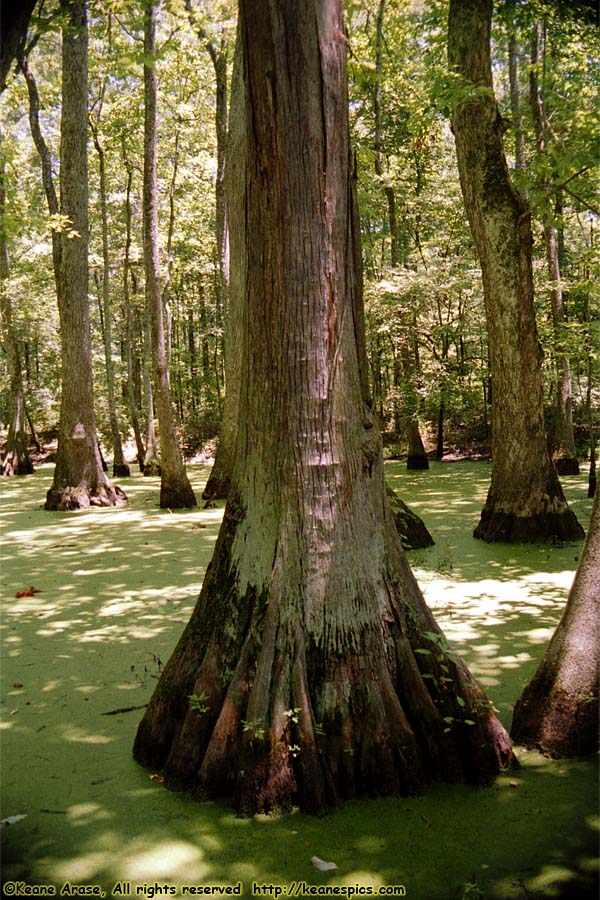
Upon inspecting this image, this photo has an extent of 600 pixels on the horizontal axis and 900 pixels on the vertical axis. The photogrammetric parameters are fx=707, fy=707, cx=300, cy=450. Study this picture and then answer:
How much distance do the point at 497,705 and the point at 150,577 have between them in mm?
3839

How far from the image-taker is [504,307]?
771 centimetres

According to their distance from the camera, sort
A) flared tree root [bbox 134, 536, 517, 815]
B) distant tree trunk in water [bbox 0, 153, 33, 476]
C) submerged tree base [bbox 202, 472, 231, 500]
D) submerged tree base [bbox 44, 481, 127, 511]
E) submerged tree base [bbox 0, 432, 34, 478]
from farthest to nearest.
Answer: submerged tree base [bbox 0, 432, 34, 478]
distant tree trunk in water [bbox 0, 153, 33, 476]
submerged tree base [bbox 202, 472, 231, 500]
submerged tree base [bbox 44, 481, 127, 511]
flared tree root [bbox 134, 536, 517, 815]

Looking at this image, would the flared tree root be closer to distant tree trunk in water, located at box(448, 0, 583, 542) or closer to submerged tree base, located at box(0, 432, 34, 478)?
distant tree trunk in water, located at box(448, 0, 583, 542)

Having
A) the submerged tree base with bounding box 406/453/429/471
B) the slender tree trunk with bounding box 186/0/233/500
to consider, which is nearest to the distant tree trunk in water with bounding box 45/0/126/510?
the slender tree trunk with bounding box 186/0/233/500

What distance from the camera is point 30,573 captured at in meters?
6.95

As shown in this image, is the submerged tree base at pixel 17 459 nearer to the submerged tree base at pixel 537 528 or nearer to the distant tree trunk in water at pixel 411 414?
the distant tree trunk in water at pixel 411 414

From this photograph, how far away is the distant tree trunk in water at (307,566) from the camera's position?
Result: 2.80 meters

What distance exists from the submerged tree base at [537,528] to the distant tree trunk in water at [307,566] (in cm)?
473

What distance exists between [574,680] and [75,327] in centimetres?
1097

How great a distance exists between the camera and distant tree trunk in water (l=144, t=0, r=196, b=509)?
423 inches

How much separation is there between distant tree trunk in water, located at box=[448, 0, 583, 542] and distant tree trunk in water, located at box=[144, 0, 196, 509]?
504cm

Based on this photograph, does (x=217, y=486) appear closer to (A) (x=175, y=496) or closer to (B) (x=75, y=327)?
(A) (x=175, y=496)

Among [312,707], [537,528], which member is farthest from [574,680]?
[537,528]

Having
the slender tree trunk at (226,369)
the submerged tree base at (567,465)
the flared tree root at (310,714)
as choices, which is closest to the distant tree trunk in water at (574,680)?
the flared tree root at (310,714)
